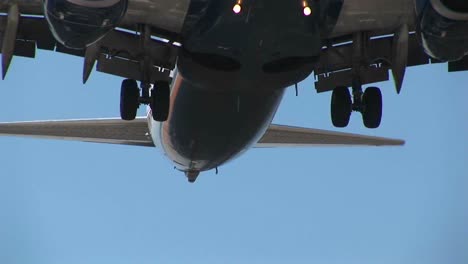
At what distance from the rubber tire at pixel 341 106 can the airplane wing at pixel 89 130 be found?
7.08 meters

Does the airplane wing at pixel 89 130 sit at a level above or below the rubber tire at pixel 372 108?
below

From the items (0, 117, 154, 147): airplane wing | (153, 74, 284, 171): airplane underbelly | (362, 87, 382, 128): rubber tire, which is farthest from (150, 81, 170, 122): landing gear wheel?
(362, 87, 382, 128): rubber tire

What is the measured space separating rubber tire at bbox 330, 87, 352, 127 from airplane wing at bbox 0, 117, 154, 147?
23.2 ft

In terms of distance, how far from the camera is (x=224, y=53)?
3027cm

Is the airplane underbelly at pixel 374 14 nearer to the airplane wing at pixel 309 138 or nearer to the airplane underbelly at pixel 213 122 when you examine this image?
the airplane underbelly at pixel 213 122

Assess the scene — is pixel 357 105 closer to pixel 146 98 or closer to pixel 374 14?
pixel 374 14

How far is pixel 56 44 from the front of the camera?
34.6 metres

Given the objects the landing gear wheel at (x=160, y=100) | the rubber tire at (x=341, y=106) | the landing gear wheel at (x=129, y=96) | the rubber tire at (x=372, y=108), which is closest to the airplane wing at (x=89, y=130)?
the landing gear wheel at (x=129, y=96)

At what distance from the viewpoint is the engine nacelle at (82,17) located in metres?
27.0

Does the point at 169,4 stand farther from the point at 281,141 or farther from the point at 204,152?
the point at 281,141

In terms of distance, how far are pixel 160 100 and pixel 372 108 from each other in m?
5.69

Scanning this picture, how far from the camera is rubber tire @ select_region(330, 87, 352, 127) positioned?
35344mm

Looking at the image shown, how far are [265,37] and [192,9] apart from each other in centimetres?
195

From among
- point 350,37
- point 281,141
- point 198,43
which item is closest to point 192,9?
point 198,43
